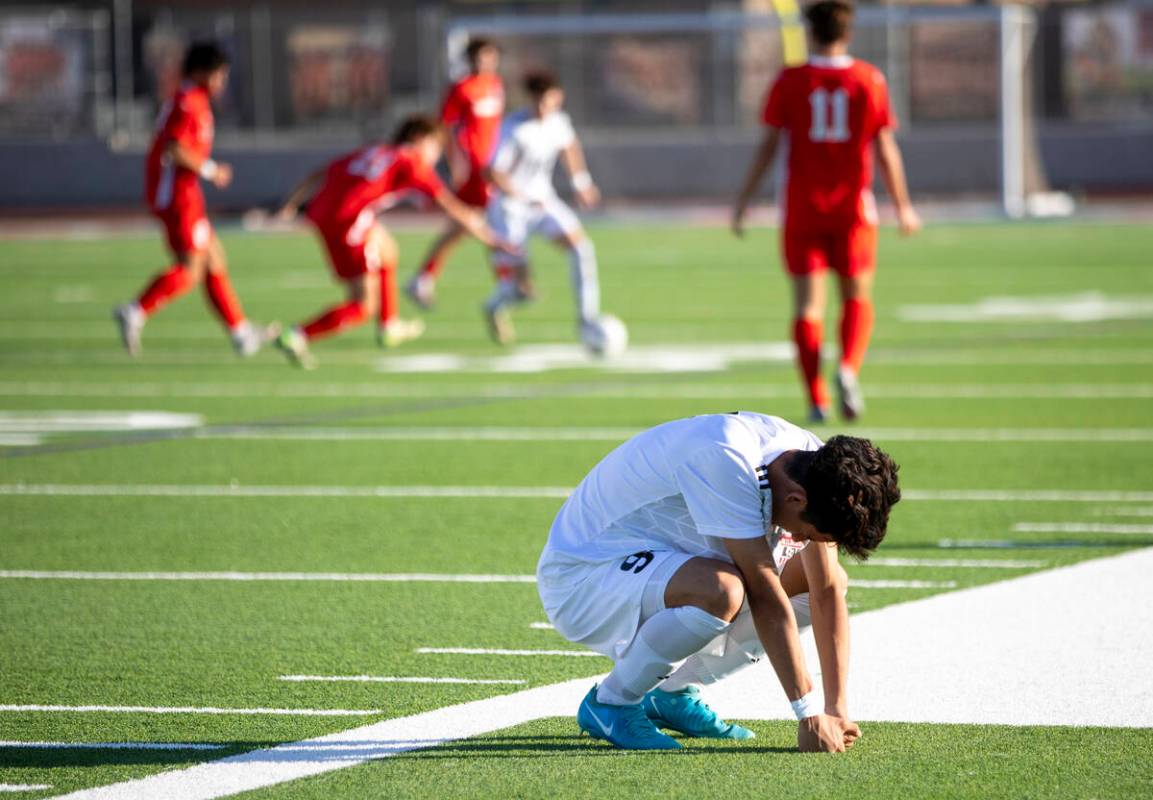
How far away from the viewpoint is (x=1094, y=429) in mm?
11219

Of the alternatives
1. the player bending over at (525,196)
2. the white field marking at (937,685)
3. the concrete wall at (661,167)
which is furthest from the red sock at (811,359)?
the concrete wall at (661,167)

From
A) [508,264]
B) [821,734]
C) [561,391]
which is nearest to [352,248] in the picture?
[508,264]

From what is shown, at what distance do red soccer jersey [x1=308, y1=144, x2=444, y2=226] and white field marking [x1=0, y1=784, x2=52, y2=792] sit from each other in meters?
9.89

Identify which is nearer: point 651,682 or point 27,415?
point 651,682

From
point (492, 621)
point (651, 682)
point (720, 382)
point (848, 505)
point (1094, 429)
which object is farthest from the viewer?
point (720, 382)

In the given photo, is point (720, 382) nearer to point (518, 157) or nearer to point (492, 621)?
point (518, 157)

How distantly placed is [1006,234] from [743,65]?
926 cm

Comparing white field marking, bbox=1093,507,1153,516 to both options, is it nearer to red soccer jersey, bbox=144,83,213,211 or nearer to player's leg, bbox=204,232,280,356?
player's leg, bbox=204,232,280,356

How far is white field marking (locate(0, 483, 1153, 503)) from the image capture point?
9086 millimetres

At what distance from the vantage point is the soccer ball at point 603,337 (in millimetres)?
14969

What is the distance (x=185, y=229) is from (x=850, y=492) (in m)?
10.8

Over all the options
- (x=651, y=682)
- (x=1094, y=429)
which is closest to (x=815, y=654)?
(x=651, y=682)

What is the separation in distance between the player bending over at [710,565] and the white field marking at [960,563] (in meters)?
2.47

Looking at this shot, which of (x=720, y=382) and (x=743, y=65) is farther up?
(x=743, y=65)
